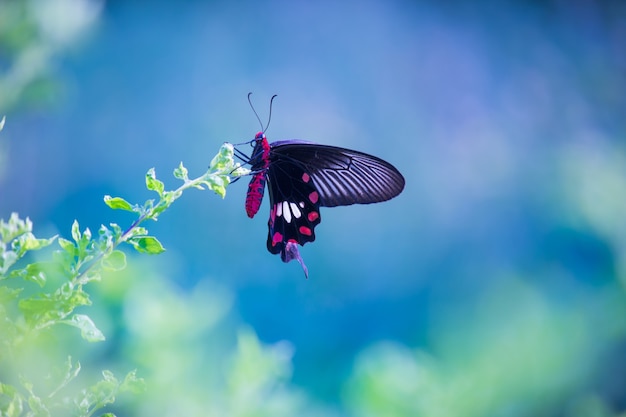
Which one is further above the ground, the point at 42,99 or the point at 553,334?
the point at 553,334

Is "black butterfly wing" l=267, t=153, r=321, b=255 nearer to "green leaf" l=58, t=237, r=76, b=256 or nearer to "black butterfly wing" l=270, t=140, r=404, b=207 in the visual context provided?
"black butterfly wing" l=270, t=140, r=404, b=207

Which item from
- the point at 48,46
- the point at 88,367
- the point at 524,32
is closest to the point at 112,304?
the point at 88,367

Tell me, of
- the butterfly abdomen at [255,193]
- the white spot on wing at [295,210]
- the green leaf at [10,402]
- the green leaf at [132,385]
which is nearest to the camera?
the green leaf at [10,402]

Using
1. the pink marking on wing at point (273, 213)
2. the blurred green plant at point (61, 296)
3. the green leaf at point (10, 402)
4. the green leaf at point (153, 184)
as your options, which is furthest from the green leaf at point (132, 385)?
the pink marking on wing at point (273, 213)

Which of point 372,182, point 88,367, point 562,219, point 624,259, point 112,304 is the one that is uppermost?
point 562,219

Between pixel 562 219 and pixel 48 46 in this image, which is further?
pixel 562 219

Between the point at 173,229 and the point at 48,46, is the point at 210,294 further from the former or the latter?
the point at 173,229

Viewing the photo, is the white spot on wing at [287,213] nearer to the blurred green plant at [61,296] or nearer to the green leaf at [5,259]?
the blurred green plant at [61,296]

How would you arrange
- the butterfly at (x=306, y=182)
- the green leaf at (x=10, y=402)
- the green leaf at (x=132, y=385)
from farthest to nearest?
the butterfly at (x=306, y=182) → the green leaf at (x=132, y=385) → the green leaf at (x=10, y=402)
